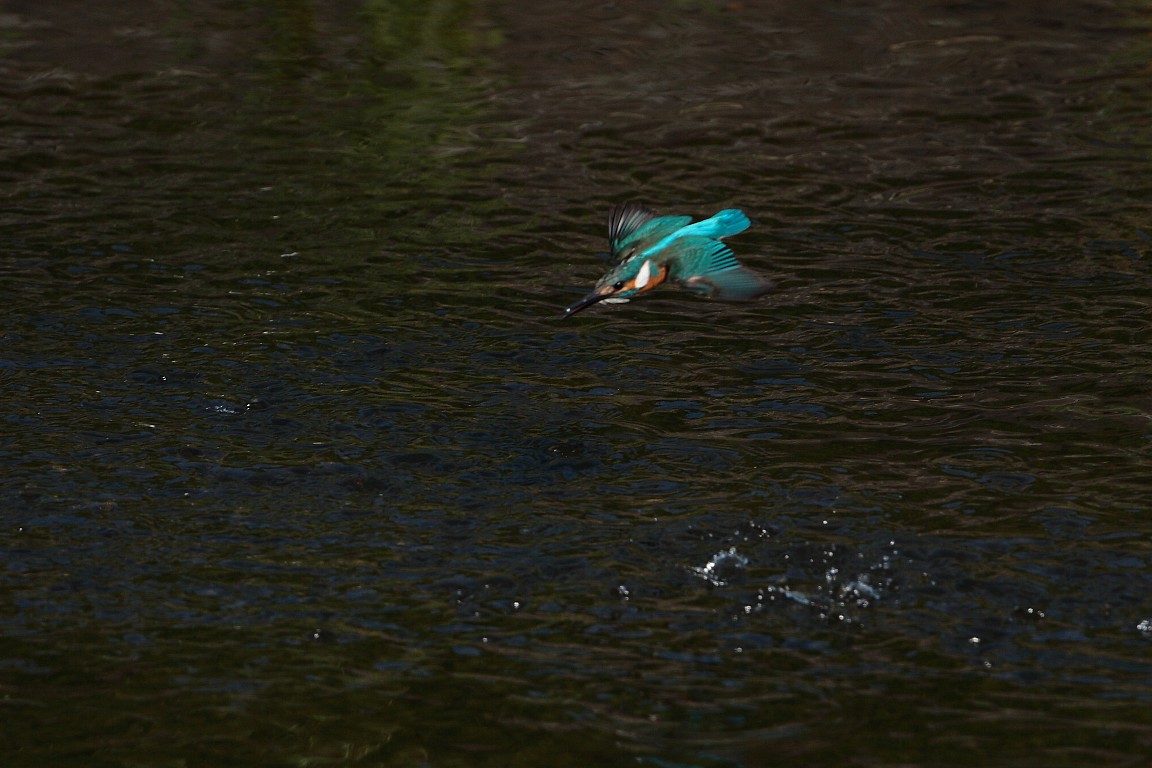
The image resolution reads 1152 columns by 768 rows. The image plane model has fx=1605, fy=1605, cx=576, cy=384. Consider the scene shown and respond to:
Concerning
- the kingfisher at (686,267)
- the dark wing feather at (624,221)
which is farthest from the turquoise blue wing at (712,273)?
the dark wing feather at (624,221)

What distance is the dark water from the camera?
3.65 m

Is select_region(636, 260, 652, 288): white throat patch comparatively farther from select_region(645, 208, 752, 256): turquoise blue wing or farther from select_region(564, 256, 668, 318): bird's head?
select_region(645, 208, 752, 256): turquoise blue wing

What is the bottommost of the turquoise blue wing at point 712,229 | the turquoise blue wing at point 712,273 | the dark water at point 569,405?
the dark water at point 569,405

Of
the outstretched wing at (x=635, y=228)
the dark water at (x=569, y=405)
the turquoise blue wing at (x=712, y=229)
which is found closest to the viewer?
the dark water at (x=569, y=405)

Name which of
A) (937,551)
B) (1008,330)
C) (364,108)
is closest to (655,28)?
(364,108)

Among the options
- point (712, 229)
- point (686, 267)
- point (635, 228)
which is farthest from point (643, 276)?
point (635, 228)

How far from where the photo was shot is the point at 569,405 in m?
5.25

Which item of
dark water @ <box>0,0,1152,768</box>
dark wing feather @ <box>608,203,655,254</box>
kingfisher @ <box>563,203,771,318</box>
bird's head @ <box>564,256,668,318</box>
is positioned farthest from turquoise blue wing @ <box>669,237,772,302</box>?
dark water @ <box>0,0,1152,768</box>

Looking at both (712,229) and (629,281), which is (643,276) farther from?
(712,229)

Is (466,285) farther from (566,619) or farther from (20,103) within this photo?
(20,103)

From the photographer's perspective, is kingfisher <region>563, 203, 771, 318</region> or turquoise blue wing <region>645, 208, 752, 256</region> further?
turquoise blue wing <region>645, 208, 752, 256</region>

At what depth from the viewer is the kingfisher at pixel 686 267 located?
4.52 m

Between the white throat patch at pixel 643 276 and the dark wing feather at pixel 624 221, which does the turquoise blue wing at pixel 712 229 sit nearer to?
the white throat patch at pixel 643 276

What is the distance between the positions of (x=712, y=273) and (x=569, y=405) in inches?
33.2
